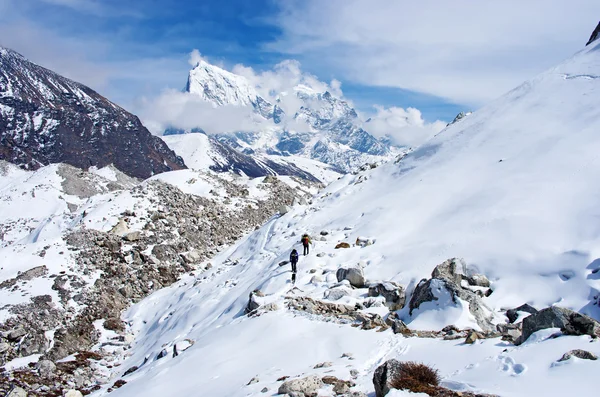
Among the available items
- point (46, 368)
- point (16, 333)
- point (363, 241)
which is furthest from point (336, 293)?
point (16, 333)

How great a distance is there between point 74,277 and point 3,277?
16.9ft

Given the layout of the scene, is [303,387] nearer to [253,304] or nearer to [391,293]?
[391,293]

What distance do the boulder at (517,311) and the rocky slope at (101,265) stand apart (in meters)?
22.1

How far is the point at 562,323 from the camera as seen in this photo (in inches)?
436

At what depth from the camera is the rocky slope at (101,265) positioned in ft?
86.9

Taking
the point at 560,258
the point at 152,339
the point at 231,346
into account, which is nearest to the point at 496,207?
the point at 560,258

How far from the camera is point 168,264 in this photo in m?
42.1

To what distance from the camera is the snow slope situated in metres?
11.8

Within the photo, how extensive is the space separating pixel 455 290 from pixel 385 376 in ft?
27.0

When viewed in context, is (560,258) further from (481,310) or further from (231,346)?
(231,346)

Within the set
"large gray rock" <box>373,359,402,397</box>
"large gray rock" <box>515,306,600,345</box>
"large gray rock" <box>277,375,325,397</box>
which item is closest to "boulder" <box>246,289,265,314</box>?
"large gray rock" <box>277,375,325,397</box>

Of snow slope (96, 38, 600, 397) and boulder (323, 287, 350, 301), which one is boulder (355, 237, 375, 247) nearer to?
snow slope (96, 38, 600, 397)

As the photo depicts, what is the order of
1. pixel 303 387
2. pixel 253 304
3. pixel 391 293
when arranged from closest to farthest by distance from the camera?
pixel 303 387, pixel 391 293, pixel 253 304

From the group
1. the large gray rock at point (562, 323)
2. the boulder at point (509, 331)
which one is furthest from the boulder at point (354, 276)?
the large gray rock at point (562, 323)
